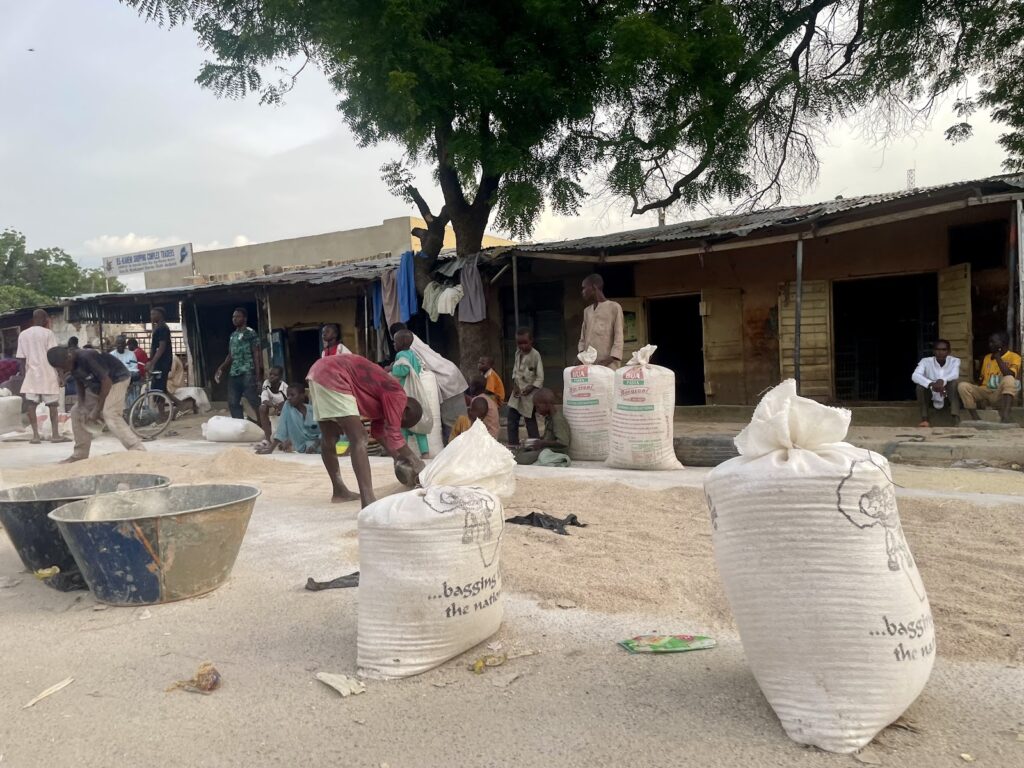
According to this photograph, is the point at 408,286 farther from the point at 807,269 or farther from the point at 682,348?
the point at 807,269

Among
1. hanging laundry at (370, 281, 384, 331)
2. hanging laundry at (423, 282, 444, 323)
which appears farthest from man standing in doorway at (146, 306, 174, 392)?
hanging laundry at (423, 282, 444, 323)

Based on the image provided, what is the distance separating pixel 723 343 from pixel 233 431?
269 inches

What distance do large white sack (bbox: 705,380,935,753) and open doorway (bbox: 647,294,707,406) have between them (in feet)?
37.3

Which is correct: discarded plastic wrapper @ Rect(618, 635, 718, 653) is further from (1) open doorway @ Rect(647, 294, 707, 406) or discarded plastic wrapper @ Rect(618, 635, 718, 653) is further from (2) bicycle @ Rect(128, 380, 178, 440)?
(1) open doorway @ Rect(647, 294, 707, 406)

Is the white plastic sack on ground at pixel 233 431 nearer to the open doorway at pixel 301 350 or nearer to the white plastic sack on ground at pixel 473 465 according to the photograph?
the open doorway at pixel 301 350

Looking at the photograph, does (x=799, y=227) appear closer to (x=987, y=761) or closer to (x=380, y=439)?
(x=380, y=439)

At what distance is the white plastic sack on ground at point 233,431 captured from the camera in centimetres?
978

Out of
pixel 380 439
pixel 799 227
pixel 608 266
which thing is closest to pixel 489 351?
pixel 608 266

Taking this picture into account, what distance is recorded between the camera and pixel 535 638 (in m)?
2.78

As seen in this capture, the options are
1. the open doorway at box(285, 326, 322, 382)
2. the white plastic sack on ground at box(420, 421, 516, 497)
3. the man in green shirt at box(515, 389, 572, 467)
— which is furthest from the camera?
the open doorway at box(285, 326, 322, 382)

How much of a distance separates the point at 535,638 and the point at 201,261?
25.4 metres

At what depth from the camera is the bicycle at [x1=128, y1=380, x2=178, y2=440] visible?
10.9m

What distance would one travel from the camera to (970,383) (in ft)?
26.5

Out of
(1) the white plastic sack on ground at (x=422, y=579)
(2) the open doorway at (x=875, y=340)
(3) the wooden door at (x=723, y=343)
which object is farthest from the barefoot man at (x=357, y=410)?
(2) the open doorway at (x=875, y=340)
